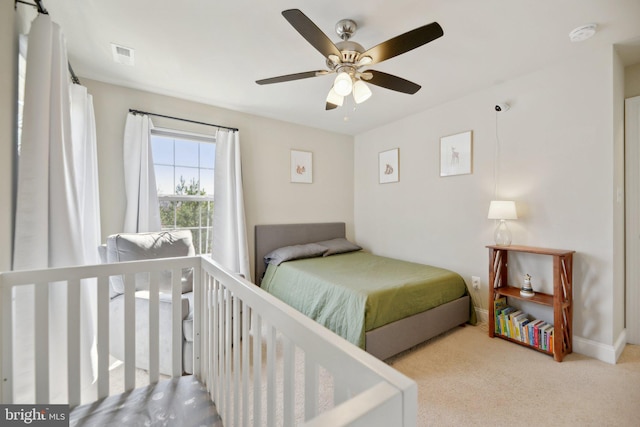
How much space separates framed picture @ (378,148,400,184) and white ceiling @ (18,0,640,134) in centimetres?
99

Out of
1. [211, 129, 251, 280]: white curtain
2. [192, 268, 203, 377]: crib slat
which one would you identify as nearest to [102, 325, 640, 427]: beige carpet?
[192, 268, 203, 377]: crib slat

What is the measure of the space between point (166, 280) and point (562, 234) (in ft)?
10.8

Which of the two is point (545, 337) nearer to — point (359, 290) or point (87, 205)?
point (359, 290)

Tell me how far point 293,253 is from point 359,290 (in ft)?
4.30

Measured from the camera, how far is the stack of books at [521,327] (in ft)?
6.95

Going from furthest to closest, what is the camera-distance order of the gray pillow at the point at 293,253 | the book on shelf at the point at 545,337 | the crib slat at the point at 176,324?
the gray pillow at the point at 293,253 → the book on shelf at the point at 545,337 → the crib slat at the point at 176,324

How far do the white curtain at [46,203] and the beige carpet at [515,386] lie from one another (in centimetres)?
200

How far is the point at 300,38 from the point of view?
1878 millimetres

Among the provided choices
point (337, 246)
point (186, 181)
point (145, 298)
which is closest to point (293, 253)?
point (337, 246)

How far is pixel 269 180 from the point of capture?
3.53 m

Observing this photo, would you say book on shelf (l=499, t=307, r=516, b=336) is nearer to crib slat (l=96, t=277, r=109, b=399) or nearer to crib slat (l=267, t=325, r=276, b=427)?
crib slat (l=267, t=325, r=276, b=427)

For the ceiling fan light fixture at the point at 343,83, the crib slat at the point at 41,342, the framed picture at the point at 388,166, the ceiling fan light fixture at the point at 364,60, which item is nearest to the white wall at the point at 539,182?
the framed picture at the point at 388,166

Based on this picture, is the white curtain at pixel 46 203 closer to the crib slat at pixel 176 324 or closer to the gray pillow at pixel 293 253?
the crib slat at pixel 176 324

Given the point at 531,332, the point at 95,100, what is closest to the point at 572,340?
the point at 531,332
